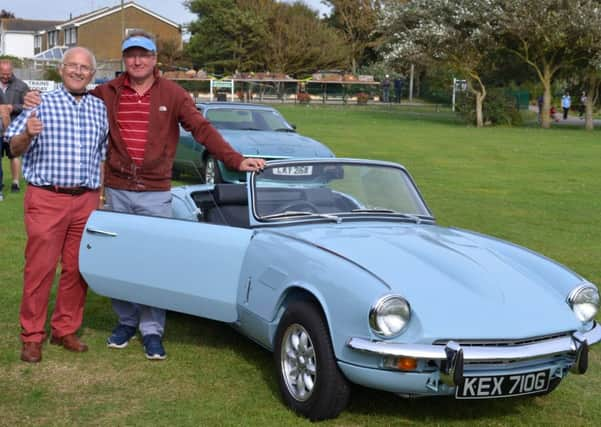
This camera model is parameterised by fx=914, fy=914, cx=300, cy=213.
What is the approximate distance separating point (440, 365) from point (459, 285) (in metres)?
0.54

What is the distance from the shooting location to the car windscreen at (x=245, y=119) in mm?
15633

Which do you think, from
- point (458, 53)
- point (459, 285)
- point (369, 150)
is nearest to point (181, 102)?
point (459, 285)

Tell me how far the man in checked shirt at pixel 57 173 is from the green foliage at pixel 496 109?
37.0m

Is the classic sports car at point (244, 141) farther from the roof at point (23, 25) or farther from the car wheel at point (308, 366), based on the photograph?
the roof at point (23, 25)

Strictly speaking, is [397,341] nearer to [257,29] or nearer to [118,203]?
[118,203]

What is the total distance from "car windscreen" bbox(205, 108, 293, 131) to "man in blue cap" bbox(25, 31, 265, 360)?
375 inches

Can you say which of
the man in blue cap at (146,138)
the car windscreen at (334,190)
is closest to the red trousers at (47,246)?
the man in blue cap at (146,138)

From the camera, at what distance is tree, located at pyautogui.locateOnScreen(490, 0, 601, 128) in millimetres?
36219

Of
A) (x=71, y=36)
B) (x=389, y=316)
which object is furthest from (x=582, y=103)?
(x=71, y=36)

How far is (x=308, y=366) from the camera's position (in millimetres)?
4832

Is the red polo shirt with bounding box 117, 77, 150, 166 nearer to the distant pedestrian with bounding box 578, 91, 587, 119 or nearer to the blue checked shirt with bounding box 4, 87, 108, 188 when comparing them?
the blue checked shirt with bounding box 4, 87, 108, 188

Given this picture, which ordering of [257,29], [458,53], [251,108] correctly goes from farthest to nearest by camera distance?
[257,29] → [458,53] → [251,108]

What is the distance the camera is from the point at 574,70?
1597 inches

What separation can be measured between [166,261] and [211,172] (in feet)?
31.2
